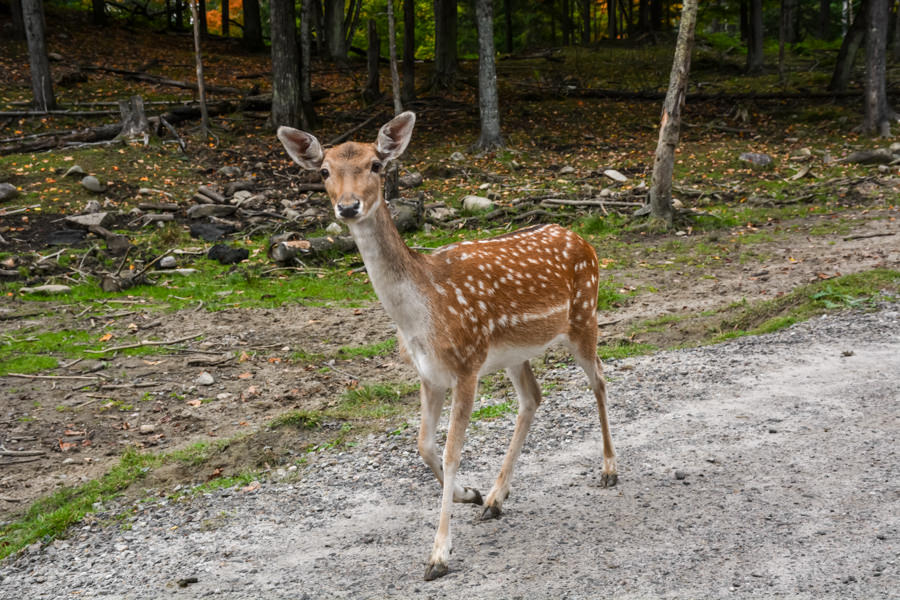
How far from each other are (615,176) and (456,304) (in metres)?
13.5

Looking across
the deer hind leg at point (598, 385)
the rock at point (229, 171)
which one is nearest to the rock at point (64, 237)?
the rock at point (229, 171)

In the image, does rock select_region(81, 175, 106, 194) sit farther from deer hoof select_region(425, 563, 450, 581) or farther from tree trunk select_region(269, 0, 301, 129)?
deer hoof select_region(425, 563, 450, 581)

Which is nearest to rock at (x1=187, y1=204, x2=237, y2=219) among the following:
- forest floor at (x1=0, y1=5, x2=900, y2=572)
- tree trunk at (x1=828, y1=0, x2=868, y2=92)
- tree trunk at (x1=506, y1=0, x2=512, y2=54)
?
forest floor at (x1=0, y1=5, x2=900, y2=572)

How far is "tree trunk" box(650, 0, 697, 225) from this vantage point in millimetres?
13781

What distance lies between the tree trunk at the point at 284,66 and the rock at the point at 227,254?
761 cm

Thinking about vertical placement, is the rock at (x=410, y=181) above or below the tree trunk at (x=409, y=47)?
below

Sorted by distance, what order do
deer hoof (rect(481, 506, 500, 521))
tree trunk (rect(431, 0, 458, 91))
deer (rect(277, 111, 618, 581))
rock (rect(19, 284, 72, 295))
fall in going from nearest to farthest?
deer (rect(277, 111, 618, 581)), deer hoof (rect(481, 506, 500, 521)), rock (rect(19, 284, 72, 295)), tree trunk (rect(431, 0, 458, 91))

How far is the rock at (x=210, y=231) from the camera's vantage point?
14.7 m

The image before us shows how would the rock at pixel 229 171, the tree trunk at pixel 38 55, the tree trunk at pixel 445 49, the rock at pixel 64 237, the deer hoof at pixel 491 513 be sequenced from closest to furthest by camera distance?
the deer hoof at pixel 491 513 < the rock at pixel 64 237 < the rock at pixel 229 171 < the tree trunk at pixel 38 55 < the tree trunk at pixel 445 49

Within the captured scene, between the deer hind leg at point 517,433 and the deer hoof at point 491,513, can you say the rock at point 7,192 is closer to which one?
the deer hind leg at point 517,433

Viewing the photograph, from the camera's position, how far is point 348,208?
4789 mm

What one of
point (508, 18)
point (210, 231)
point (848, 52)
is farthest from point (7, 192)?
point (508, 18)

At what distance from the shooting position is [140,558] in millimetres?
5617

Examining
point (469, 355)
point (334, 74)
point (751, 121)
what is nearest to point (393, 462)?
point (469, 355)
